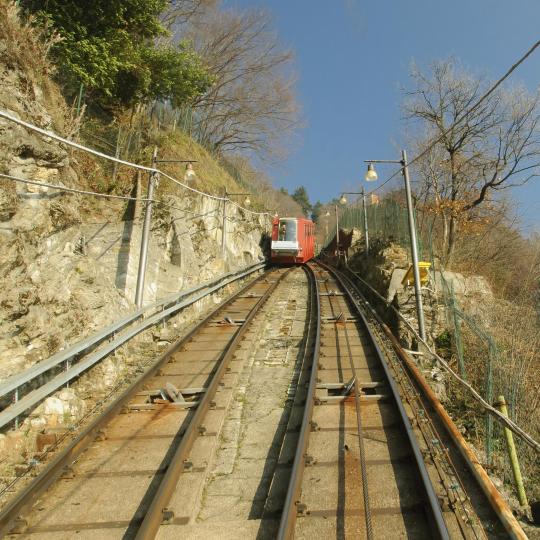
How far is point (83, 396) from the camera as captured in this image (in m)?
8.12

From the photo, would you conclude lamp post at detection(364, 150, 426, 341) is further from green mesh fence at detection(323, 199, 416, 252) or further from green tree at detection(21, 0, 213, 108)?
green tree at detection(21, 0, 213, 108)

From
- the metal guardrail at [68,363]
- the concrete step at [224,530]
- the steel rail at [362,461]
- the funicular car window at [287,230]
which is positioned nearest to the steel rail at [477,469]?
the steel rail at [362,461]

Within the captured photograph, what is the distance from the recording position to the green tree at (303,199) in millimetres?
132375

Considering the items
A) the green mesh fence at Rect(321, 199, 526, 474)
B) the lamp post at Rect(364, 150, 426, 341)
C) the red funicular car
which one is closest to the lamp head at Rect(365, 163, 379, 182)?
the lamp post at Rect(364, 150, 426, 341)

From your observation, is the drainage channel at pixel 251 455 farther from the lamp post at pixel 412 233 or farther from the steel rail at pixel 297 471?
the lamp post at pixel 412 233

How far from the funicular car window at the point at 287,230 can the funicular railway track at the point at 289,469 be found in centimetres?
1962

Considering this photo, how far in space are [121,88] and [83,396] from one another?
14634 millimetres

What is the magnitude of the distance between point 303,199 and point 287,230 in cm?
10636

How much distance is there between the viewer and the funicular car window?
29.0 metres

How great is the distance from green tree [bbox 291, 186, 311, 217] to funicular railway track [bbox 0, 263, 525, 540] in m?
124

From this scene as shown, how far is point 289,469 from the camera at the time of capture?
591 centimetres

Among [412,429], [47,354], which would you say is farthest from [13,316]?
[412,429]

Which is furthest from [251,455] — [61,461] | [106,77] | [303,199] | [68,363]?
[303,199]

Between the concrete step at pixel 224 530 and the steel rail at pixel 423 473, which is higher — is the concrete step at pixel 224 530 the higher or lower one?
the lower one
